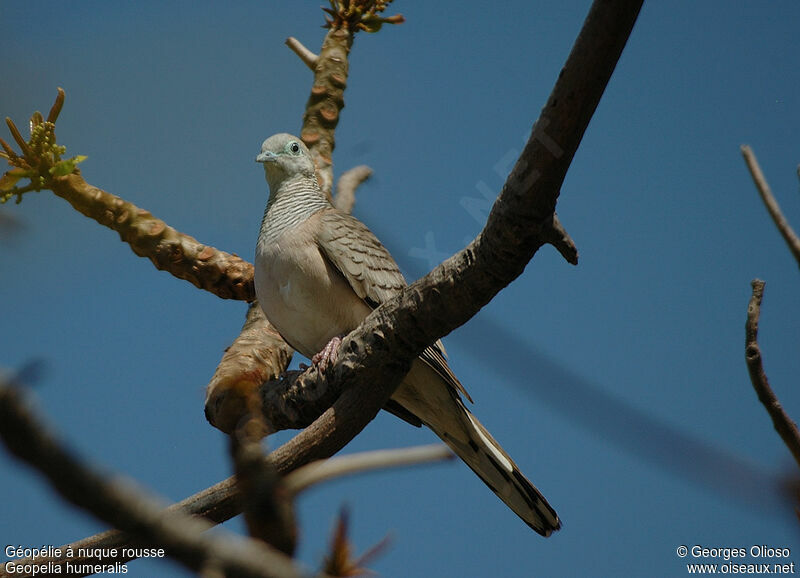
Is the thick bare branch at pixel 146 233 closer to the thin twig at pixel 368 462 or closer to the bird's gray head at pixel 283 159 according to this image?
the bird's gray head at pixel 283 159

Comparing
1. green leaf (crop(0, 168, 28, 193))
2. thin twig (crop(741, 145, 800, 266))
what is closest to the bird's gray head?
green leaf (crop(0, 168, 28, 193))

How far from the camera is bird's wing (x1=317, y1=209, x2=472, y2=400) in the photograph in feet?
14.3

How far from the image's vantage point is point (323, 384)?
11.7ft

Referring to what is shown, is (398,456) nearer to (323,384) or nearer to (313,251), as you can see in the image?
(323,384)

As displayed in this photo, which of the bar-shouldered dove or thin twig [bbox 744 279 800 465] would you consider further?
the bar-shouldered dove

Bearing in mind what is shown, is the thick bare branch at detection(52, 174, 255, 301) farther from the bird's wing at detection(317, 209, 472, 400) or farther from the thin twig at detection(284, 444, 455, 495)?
the thin twig at detection(284, 444, 455, 495)

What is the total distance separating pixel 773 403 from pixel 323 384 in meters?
2.05

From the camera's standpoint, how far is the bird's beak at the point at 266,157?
17.1 ft

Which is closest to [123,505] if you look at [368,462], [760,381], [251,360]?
[368,462]

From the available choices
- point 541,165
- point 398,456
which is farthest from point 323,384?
point 398,456

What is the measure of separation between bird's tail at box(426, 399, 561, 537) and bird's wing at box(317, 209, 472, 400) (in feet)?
0.71

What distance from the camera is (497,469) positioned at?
14.1 feet

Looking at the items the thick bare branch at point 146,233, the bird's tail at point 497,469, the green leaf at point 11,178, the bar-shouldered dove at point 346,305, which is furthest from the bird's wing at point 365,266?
the green leaf at point 11,178

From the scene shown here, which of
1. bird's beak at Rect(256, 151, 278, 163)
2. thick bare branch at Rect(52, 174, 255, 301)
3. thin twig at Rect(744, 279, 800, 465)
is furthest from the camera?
bird's beak at Rect(256, 151, 278, 163)
